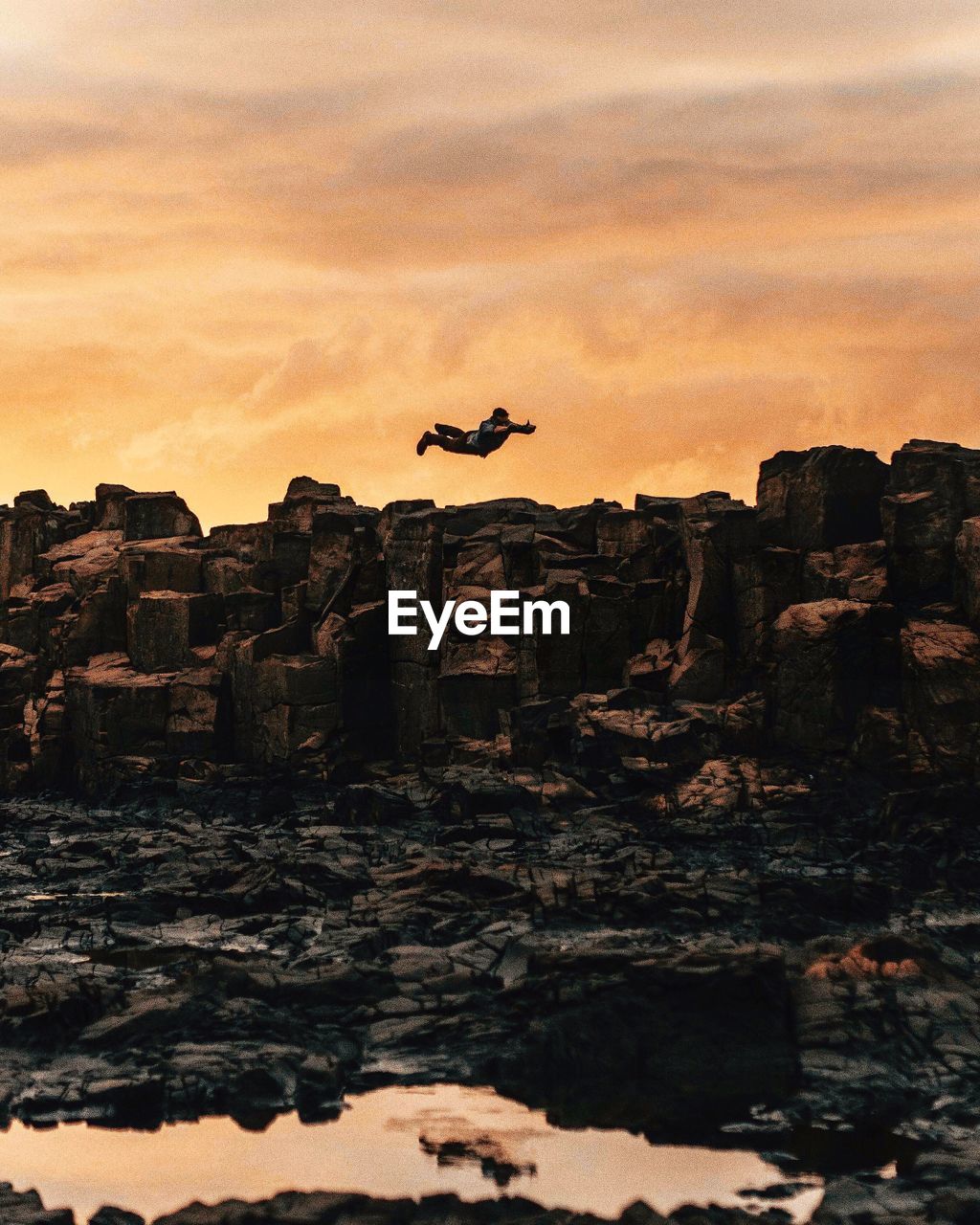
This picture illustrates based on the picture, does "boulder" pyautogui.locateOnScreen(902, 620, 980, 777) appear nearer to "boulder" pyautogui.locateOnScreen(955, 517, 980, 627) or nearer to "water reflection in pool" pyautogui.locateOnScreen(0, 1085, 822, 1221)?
"boulder" pyautogui.locateOnScreen(955, 517, 980, 627)

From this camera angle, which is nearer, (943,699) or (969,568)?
(943,699)

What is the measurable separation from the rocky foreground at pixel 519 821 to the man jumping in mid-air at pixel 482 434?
1230cm

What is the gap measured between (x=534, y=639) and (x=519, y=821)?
36.3 feet

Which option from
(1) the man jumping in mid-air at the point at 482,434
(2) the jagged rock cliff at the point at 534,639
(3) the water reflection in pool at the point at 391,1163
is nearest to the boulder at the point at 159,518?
(2) the jagged rock cliff at the point at 534,639

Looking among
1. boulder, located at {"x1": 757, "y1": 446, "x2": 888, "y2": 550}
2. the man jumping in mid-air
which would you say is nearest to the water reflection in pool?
the man jumping in mid-air

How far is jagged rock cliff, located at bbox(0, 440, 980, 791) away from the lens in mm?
57406

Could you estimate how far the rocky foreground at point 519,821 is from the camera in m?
29.1

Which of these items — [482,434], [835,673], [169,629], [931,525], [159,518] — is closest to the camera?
[482,434]

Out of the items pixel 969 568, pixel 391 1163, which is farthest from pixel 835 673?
pixel 391 1163

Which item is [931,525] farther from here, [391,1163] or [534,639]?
[391,1163]

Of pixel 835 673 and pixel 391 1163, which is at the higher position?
pixel 835 673

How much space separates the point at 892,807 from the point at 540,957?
855 inches

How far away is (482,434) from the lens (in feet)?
166

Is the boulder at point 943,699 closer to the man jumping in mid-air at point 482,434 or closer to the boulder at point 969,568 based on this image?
the boulder at point 969,568
